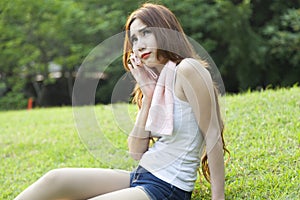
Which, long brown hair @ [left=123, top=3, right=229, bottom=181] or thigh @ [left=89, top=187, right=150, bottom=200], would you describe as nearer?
thigh @ [left=89, top=187, right=150, bottom=200]

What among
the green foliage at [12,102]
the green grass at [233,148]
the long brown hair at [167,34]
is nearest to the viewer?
the long brown hair at [167,34]

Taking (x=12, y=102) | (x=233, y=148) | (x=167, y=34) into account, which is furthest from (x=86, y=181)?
(x=12, y=102)

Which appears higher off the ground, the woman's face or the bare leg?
A: the woman's face

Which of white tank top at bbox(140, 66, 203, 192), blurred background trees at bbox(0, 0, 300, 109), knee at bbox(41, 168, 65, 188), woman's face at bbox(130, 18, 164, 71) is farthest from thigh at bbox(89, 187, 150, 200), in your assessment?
blurred background trees at bbox(0, 0, 300, 109)

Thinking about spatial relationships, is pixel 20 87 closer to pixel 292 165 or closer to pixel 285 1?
pixel 285 1

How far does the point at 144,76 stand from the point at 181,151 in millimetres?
393

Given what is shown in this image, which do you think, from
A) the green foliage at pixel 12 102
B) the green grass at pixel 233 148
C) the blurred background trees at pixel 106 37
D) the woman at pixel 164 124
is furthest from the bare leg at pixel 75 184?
the green foliage at pixel 12 102

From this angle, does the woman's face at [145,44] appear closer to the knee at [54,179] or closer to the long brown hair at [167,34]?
the long brown hair at [167,34]

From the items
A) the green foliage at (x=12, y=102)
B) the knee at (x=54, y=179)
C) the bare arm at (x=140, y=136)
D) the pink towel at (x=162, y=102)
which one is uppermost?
the pink towel at (x=162, y=102)

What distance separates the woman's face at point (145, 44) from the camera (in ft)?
7.11

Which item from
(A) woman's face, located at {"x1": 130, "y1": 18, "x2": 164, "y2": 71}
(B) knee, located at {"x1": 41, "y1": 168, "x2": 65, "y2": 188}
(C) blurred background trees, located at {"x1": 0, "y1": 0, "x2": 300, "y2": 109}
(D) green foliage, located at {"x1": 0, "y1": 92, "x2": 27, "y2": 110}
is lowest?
(D) green foliage, located at {"x1": 0, "y1": 92, "x2": 27, "y2": 110}

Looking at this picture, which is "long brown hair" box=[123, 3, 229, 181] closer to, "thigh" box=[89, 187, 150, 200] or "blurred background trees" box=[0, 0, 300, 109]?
"thigh" box=[89, 187, 150, 200]

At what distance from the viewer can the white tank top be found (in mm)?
2105

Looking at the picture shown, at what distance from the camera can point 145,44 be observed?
218cm
